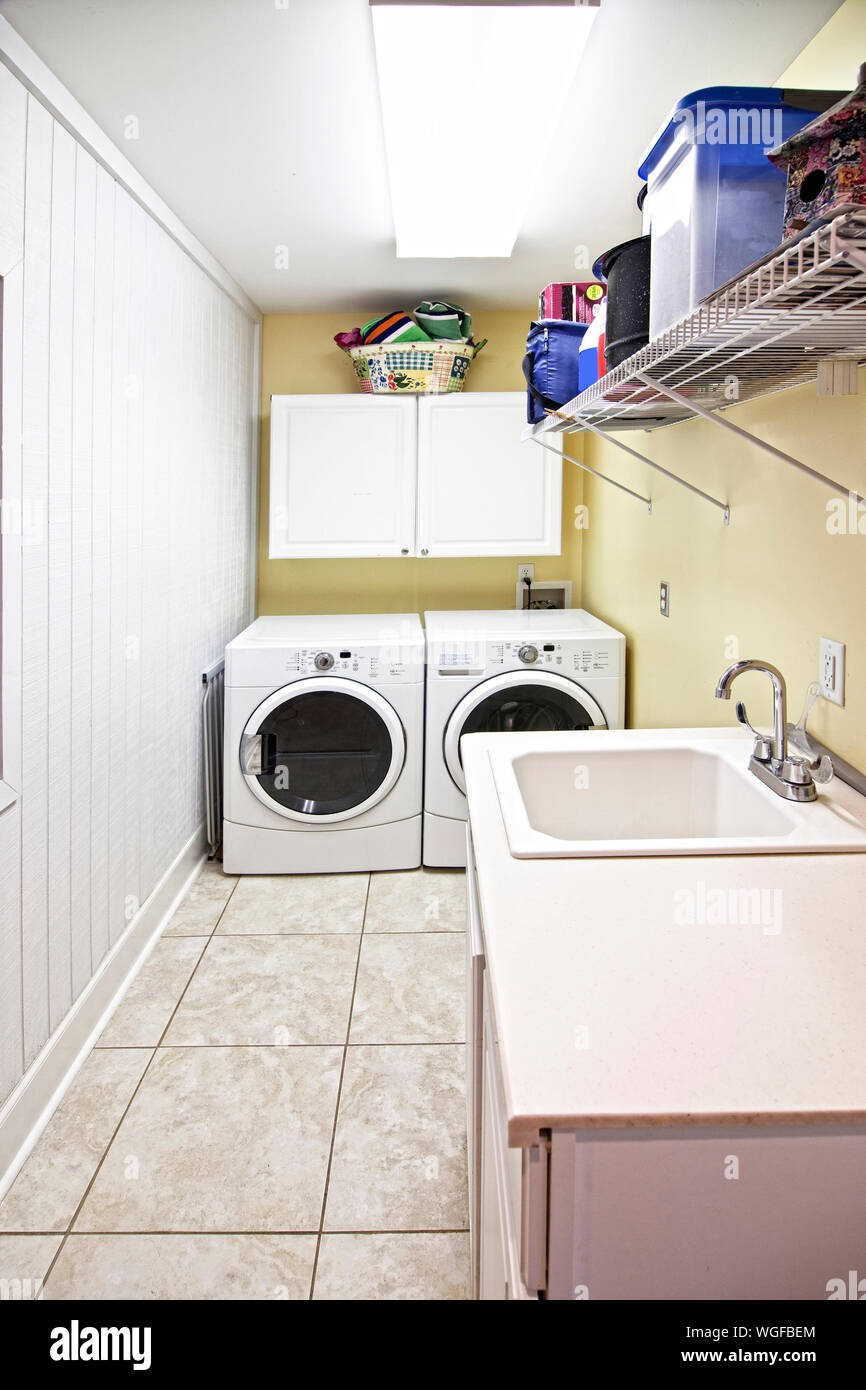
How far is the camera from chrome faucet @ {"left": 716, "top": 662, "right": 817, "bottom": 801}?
1.48m

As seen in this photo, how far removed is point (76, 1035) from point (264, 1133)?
0.58 meters

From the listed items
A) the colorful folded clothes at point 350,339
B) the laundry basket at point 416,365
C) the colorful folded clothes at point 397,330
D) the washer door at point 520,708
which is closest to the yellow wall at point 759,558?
the washer door at point 520,708

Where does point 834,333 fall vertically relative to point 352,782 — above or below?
above

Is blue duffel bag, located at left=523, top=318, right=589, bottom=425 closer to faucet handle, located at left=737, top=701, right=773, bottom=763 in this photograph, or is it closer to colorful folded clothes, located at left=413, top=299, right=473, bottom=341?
faucet handle, located at left=737, top=701, right=773, bottom=763

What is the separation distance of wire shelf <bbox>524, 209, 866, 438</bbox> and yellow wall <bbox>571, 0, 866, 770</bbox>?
132 millimetres

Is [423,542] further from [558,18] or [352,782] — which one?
[558,18]

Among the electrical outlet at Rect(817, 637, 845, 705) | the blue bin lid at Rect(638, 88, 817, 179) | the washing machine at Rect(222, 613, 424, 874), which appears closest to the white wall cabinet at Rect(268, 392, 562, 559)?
the washing machine at Rect(222, 613, 424, 874)

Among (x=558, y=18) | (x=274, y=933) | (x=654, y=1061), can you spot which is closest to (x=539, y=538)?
(x=274, y=933)

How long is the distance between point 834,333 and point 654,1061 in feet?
3.23

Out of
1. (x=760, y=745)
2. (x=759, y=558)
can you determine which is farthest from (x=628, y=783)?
(x=759, y=558)

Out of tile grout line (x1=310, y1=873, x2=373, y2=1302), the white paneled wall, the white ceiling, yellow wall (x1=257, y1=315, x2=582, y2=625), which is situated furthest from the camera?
yellow wall (x1=257, y1=315, x2=582, y2=625)

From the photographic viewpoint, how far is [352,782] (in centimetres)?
324

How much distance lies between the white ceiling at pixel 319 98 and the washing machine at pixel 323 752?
4.62ft

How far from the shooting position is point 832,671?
62.4 inches
